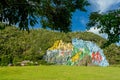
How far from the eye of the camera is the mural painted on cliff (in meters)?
54.0

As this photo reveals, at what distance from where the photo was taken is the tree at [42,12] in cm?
1264

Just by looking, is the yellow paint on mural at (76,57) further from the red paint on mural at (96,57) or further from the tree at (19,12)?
the tree at (19,12)

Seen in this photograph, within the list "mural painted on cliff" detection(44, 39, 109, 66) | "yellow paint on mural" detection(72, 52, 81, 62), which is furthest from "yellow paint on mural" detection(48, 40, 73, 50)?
"yellow paint on mural" detection(72, 52, 81, 62)

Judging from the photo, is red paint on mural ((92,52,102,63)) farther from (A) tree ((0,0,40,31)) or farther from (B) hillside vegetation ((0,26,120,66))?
(A) tree ((0,0,40,31))

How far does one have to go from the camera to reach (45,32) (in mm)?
63625

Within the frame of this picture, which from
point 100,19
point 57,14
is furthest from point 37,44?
point 100,19

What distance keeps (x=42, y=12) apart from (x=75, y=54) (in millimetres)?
42330

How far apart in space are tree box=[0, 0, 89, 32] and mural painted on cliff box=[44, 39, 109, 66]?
39.2 m

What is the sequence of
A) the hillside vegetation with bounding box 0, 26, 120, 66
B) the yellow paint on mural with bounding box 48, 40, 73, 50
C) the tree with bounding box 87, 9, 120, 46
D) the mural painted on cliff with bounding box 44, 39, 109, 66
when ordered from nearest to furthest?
the tree with bounding box 87, 9, 120, 46
the mural painted on cliff with bounding box 44, 39, 109, 66
the hillside vegetation with bounding box 0, 26, 120, 66
the yellow paint on mural with bounding box 48, 40, 73, 50

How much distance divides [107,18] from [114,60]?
51338 millimetres

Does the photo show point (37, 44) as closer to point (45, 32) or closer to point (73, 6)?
point (45, 32)

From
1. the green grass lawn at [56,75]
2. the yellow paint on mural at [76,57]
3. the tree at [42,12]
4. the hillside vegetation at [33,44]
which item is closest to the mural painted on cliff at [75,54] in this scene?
the yellow paint on mural at [76,57]

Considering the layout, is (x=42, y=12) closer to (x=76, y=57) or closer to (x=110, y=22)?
(x=110, y=22)

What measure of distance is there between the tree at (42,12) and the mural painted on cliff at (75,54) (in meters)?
39.2
